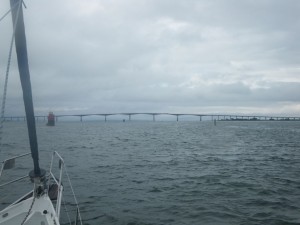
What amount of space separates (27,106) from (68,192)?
31.3 feet

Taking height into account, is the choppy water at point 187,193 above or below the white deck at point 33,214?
below

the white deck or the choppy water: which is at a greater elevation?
the white deck

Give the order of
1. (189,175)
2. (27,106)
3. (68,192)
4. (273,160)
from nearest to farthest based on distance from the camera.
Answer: (27,106) < (68,192) < (189,175) < (273,160)

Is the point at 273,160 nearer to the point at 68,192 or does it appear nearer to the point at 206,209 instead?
the point at 206,209

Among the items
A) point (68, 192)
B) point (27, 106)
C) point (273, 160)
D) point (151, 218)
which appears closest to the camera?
point (27, 106)

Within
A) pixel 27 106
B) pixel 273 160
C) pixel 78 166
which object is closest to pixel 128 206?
pixel 27 106

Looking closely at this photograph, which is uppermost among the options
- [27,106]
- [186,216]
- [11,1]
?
[11,1]

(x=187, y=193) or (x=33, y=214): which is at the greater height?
(x=33, y=214)

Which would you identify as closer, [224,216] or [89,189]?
[224,216]

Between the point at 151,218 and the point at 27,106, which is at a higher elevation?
the point at 27,106

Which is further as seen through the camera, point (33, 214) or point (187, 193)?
point (187, 193)

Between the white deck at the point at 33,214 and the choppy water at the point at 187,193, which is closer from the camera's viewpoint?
the white deck at the point at 33,214

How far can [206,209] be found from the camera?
1306cm

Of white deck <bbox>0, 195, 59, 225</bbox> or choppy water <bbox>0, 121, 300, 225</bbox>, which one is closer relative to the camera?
white deck <bbox>0, 195, 59, 225</bbox>
